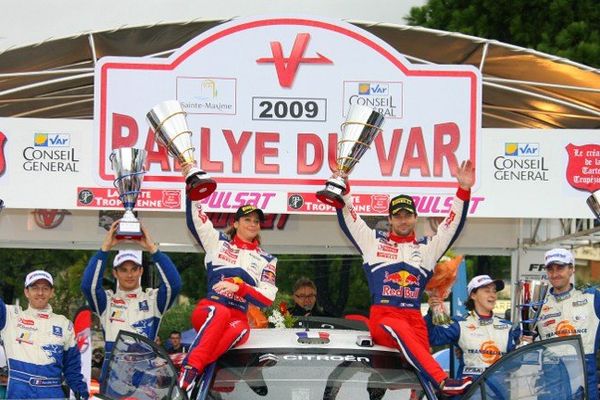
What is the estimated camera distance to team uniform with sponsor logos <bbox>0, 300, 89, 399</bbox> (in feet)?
22.9

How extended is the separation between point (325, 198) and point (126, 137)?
15.0ft

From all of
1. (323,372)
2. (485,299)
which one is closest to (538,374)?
(323,372)

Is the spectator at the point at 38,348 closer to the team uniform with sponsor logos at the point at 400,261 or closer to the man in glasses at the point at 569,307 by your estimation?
the team uniform with sponsor logos at the point at 400,261

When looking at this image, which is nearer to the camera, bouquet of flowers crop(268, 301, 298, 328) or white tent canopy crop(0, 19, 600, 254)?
bouquet of flowers crop(268, 301, 298, 328)

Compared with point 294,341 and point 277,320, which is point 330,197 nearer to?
point 294,341

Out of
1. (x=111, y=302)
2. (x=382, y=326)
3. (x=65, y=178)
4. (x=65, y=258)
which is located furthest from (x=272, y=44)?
(x=65, y=258)

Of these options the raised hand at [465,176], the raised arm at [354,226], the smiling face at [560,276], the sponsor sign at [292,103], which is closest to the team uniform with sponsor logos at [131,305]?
the raised arm at [354,226]

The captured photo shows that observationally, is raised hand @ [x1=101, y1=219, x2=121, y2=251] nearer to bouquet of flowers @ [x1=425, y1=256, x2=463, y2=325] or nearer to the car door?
bouquet of flowers @ [x1=425, y1=256, x2=463, y2=325]

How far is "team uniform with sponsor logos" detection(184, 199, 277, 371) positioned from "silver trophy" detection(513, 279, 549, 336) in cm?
196

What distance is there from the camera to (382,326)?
5680 millimetres

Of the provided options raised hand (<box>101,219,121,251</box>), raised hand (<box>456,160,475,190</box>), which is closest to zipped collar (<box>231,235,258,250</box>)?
raised hand (<box>101,219,121,251</box>)

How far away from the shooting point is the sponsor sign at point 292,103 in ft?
34.0

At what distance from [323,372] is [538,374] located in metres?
1.06

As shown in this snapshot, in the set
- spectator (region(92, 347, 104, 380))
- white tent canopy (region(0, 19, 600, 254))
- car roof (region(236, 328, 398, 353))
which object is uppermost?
white tent canopy (region(0, 19, 600, 254))
